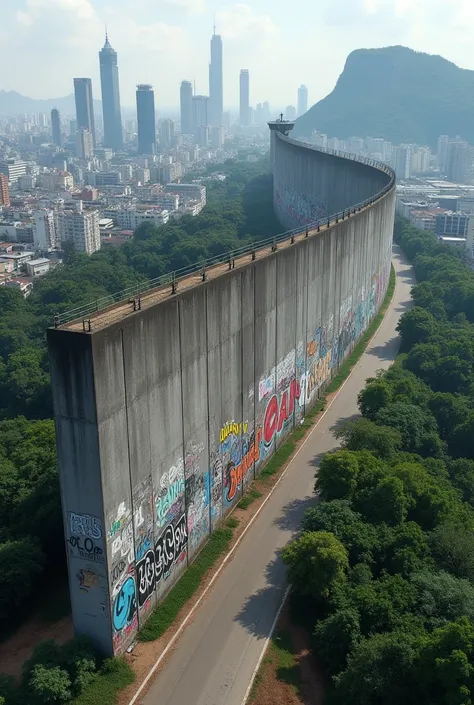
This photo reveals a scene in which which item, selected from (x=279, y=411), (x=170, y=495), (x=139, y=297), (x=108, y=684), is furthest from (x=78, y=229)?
(x=108, y=684)

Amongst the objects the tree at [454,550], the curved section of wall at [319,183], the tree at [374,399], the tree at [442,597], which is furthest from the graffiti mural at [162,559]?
the curved section of wall at [319,183]

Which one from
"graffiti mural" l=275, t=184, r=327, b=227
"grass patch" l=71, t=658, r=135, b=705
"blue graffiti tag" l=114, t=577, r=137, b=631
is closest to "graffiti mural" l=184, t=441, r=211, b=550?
"blue graffiti tag" l=114, t=577, r=137, b=631

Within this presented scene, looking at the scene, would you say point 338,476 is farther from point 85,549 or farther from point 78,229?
point 78,229

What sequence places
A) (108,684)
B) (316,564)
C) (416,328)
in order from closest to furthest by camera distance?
(108,684)
(316,564)
(416,328)

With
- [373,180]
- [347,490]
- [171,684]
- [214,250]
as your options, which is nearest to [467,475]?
[347,490]

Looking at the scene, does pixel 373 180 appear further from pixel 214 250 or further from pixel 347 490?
pixel 347 490

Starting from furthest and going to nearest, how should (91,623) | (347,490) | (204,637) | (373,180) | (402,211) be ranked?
1. (402,211)
2. (373,180)
3. (347,490)
4. (204,637)
5. (91,623)
